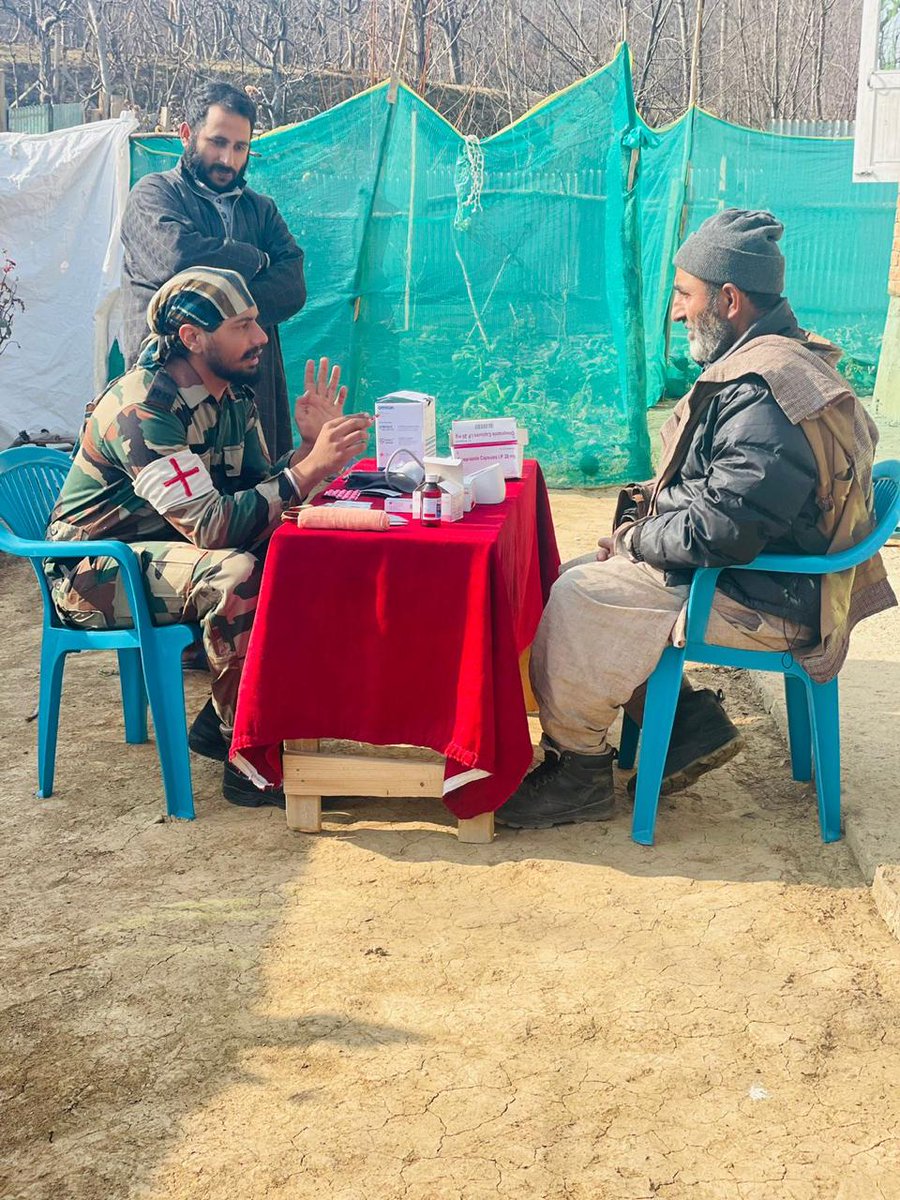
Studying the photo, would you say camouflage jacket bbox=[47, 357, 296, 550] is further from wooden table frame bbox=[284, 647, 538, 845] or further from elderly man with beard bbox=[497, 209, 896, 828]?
elderly man with beard bbox=[497, 209, 896, 828]

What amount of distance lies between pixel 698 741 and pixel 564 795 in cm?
42

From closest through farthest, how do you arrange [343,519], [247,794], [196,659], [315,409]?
[343,519]
[247,794]
[315,409]
[196,659]

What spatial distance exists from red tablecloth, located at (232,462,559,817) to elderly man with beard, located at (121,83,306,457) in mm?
1876

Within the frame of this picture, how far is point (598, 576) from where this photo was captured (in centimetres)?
355

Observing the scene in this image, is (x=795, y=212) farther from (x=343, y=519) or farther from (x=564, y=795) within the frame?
(x=343, y=519)

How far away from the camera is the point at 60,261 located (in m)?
8.14

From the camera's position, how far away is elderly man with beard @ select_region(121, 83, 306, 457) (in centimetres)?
485

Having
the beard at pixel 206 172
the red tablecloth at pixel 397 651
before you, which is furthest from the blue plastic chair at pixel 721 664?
the beard at pixel 206 172

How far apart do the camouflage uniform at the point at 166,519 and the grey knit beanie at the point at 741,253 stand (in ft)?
4.43

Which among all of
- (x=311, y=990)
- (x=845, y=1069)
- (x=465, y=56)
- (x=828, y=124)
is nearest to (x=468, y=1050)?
(x=311, y=990)

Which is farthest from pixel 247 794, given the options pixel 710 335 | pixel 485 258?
pixel 485 258

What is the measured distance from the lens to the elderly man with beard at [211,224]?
485cm

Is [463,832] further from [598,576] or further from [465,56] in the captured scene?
[465,56]

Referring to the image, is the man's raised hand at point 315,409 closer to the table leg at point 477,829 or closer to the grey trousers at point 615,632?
the grey trousers at point 615,632
